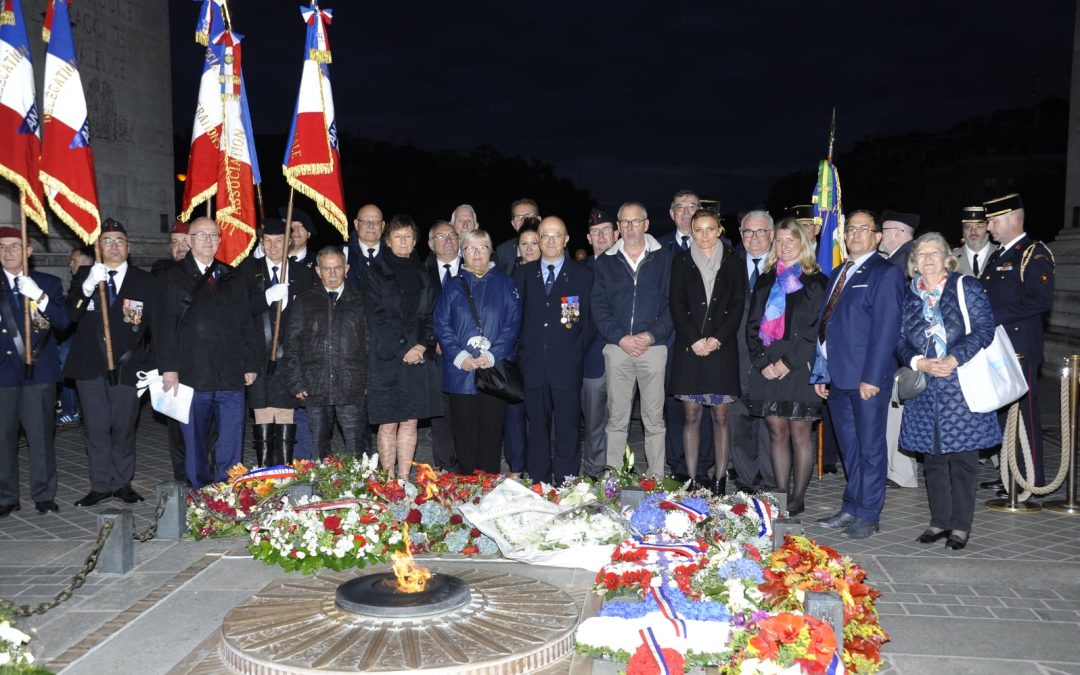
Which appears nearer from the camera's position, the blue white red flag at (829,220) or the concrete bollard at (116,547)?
the concrete bollard at (116,547)

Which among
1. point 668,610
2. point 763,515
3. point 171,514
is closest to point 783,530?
point 763,515

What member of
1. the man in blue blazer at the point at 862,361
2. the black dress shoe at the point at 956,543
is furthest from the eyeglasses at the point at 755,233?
the black dress shoe at the point at 956,543

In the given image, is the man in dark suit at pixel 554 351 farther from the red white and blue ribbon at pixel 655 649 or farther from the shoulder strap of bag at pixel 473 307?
the red white and blue ribbon at pixel 655 649

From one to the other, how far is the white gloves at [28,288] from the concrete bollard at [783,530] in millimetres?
5923

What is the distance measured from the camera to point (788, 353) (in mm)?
7688

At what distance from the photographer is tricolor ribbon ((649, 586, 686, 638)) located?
15.1 feet

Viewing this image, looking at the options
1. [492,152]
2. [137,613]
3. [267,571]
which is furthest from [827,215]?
[492,152]

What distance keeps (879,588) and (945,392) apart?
5.51 ft

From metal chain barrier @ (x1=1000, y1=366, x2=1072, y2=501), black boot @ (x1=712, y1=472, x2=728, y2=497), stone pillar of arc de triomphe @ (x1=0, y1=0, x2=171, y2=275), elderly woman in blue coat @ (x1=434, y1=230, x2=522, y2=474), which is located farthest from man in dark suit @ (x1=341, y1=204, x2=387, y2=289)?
metal chain barrier @ (x1=1000, y1=366, x2=1072, y2=501)

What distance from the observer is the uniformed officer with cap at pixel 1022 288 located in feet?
26.6

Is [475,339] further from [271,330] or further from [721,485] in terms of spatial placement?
[721,485]

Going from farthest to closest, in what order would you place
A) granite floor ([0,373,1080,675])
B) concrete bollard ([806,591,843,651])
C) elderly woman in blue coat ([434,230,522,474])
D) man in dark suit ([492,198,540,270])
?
man in dark suit ([492,198,540,270])
elderly woman in blue coat ([434,230,522,474])
granite floor ([0,373,1080,675])
concrete bollard ([806,591,843,651])

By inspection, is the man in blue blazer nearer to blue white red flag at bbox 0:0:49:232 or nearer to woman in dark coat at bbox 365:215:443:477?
woman in dark coat at bbox 365:215:443:477

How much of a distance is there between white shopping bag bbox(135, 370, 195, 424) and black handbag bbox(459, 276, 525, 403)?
239cm
